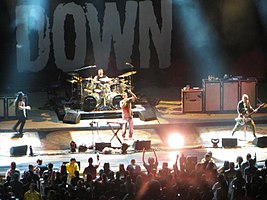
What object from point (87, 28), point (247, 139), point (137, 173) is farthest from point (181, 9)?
point (137, 173)

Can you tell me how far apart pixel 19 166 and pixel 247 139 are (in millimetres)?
7024

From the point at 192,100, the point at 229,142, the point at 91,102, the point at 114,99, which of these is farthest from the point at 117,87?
the point at 229,142

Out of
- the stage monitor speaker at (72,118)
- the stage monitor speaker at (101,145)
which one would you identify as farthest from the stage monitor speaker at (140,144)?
the stage monitor speaker at (72,118)

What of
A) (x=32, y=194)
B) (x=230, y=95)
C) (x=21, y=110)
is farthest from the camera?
(x=230, y=95)

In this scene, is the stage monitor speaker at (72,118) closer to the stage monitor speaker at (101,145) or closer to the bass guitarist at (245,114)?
the stage monitor speaker at (101,145)

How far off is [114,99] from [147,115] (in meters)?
1.29

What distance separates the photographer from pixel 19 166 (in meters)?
20.1

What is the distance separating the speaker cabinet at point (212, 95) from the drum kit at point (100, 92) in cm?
283

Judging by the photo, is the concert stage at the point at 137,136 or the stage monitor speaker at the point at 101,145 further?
the stage monitor speaker at the point at 101,145

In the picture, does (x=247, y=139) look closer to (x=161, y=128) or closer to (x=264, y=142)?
(x=264, y=142)

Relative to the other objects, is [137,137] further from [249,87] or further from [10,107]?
[249,87]

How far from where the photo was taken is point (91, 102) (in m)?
26.2

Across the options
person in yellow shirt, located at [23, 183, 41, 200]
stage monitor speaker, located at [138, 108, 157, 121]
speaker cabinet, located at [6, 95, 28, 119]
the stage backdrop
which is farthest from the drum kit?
person in yellow shirt, located at [23, 183, 41, 200]

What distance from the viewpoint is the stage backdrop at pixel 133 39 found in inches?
1204
